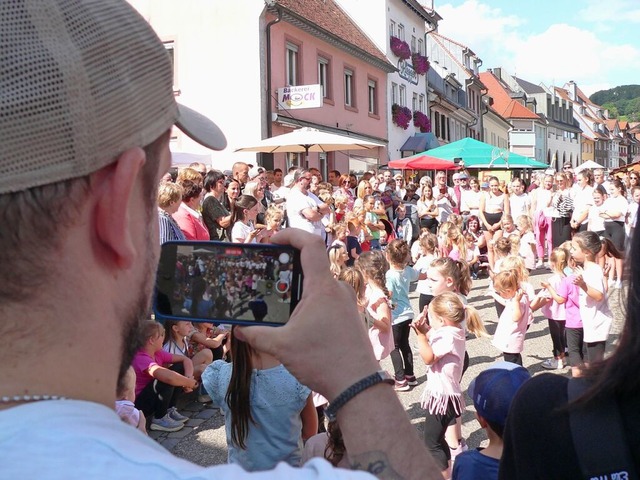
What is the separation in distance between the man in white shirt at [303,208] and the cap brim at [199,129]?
27.4 feet

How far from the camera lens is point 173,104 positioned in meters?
0.99

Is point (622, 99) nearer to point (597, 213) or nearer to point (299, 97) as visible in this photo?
point (299, 97)

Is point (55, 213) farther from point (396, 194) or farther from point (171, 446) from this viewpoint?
point (396, 194)

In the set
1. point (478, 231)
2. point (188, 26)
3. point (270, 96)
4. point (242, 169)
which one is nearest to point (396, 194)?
point (478, 231)

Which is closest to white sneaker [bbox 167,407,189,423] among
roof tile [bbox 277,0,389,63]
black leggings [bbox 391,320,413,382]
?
black leggings [bbox 391,320,413,382]

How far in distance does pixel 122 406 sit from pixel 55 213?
106 inches

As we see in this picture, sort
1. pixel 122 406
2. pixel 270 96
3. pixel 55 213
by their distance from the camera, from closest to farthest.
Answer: pixel 55 213 < pixel 122 406 < pixel 270 96

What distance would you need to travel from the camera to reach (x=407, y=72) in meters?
30.1

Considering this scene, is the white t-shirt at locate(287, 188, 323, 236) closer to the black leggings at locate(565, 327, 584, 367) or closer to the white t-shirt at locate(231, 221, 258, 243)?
the white t-shirt at locate(231, 221, 258, 243)

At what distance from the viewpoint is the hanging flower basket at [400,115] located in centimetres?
2792

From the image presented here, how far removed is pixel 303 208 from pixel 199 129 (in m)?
8.59

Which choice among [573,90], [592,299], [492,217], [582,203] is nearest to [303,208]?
[592,299]

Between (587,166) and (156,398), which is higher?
(587,166)

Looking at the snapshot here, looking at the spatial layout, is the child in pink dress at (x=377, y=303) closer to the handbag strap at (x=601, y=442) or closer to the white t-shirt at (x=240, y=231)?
the white t-shirt at (x=240, y=231)
